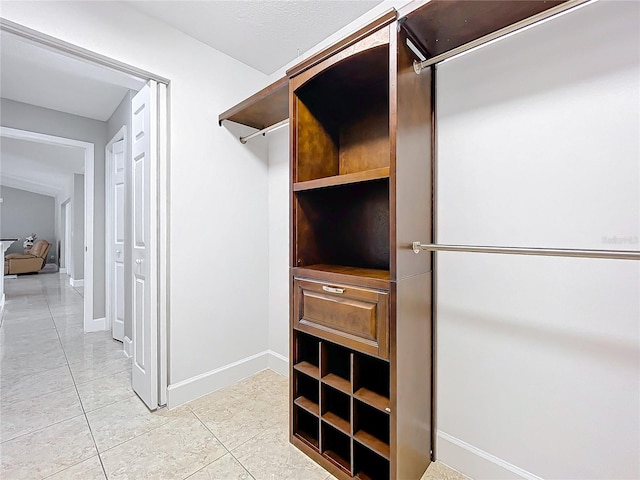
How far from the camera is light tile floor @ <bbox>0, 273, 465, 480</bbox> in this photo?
1442mm

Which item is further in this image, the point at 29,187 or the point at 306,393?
the point at 29,187

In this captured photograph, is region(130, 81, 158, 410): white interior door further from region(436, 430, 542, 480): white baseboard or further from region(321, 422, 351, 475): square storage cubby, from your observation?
region(436, 430, 542, 480): white baseboard

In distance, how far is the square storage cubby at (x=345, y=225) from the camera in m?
1.64

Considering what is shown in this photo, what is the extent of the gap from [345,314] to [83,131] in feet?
13.2

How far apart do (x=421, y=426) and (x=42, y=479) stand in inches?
71.3

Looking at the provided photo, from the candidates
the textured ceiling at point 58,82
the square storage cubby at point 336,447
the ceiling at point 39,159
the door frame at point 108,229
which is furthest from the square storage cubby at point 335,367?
the ceiling at point 39,159

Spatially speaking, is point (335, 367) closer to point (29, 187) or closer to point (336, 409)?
point (336, 409)

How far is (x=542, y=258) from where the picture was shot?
48.0 inches

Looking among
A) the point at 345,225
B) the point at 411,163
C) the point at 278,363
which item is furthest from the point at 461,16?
the point at 278,363

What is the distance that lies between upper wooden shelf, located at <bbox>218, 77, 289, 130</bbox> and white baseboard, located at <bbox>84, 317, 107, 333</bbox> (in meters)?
3.07

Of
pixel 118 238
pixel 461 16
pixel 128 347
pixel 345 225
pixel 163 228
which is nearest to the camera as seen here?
pixel 461 16

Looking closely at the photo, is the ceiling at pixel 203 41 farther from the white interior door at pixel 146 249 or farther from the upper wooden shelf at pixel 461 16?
the upper wooden shelf at pixel 461 16

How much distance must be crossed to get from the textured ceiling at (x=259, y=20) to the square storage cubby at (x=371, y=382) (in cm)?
202

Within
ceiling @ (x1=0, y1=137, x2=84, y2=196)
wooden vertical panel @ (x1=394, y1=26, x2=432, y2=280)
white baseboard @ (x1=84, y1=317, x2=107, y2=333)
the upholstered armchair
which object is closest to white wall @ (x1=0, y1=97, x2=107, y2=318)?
white baseboard @ (x1=84, y1=317, x2=107, y2=333)
